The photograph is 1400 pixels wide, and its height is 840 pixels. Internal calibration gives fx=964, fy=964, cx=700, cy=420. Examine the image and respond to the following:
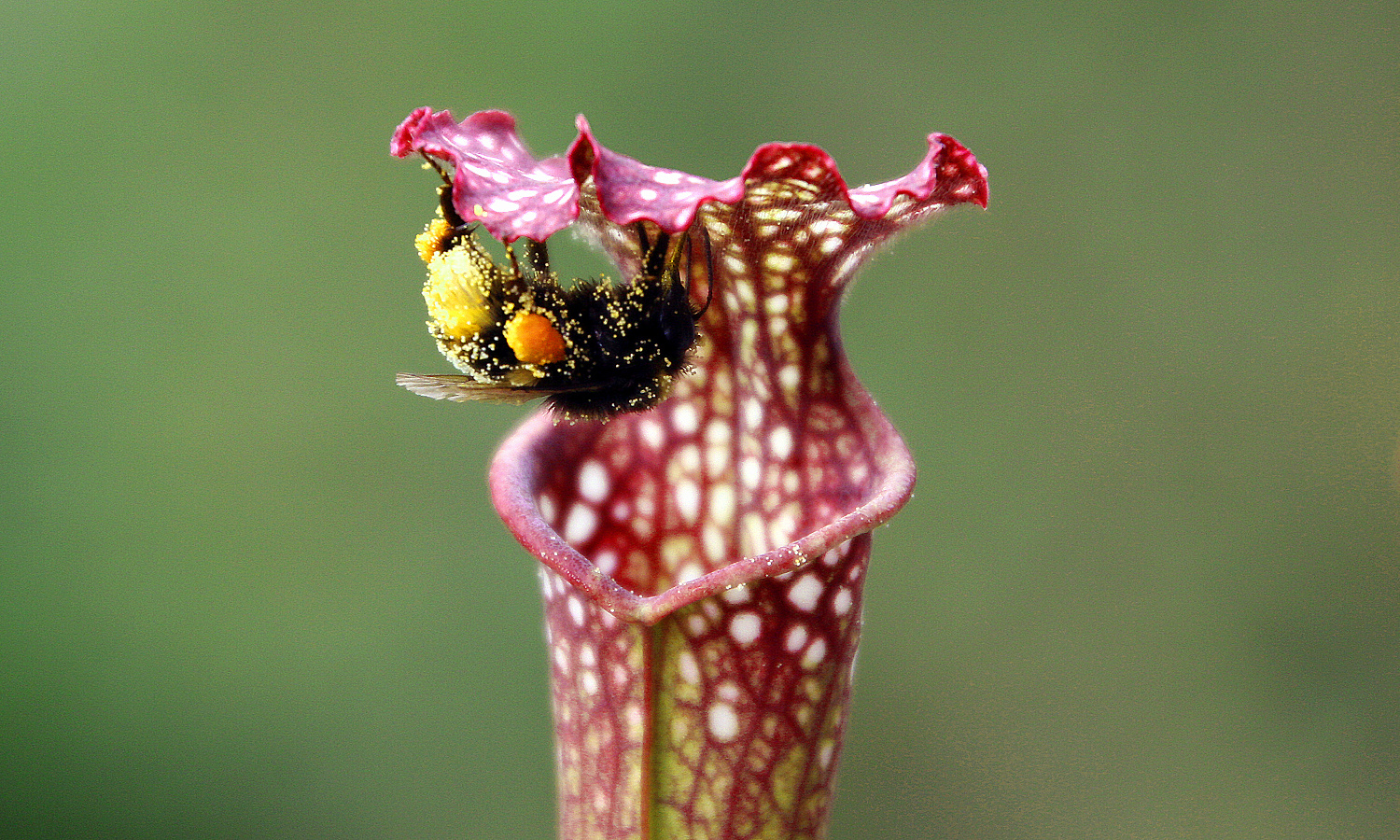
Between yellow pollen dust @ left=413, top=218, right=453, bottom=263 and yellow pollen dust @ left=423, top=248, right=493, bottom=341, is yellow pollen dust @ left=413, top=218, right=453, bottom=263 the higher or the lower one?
the higher one

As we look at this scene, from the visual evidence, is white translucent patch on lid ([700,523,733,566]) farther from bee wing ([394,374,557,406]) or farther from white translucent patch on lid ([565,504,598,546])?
bee wing ([394,374,557,406])

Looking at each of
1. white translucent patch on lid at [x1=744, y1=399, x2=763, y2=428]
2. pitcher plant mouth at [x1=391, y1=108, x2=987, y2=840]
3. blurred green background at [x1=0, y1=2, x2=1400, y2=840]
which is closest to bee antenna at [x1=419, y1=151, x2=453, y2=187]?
pitcher plant mouth at [x1=391, y1=108, x2=987, y2=840]

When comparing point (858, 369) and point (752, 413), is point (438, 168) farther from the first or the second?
point (858, 369)

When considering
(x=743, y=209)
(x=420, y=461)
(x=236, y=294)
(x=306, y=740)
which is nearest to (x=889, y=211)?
(x=743, y=209)

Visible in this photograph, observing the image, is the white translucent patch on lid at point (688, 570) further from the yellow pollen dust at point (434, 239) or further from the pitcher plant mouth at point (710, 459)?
the yellow pollen dust at point (434, 239)

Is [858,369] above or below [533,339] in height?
below

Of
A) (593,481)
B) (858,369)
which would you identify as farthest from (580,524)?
(858,369)

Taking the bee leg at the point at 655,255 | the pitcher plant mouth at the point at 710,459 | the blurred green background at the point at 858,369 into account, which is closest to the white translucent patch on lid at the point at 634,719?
the pitcher plant mouth at the point at 710,459
